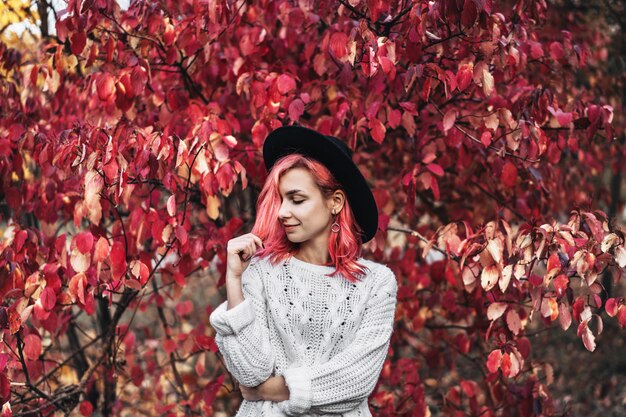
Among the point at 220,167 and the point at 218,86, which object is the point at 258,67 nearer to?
the point at 218,86

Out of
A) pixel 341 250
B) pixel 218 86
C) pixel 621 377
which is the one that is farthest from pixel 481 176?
pixel 621 377

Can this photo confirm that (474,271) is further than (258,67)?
No

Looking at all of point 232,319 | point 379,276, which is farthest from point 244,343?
point 379,276

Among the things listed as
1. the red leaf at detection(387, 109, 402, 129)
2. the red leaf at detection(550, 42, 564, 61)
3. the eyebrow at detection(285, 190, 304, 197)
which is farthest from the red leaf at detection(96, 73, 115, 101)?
the red leaf at detection(550, 42, 564, 61)

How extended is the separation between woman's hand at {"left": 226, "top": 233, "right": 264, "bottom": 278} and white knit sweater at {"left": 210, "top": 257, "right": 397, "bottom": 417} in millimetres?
108

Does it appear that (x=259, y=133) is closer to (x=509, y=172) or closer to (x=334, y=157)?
(x=334, y=157)

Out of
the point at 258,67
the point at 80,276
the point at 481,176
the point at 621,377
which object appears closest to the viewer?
the point at 80,276

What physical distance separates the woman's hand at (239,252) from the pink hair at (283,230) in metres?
0.18

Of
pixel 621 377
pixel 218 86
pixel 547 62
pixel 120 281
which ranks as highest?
pixel 218 86

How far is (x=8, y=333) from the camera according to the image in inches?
124

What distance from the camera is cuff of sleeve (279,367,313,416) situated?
2.50 meters

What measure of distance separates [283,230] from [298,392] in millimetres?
605

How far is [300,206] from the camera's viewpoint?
2723mm

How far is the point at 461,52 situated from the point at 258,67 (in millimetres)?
1005
